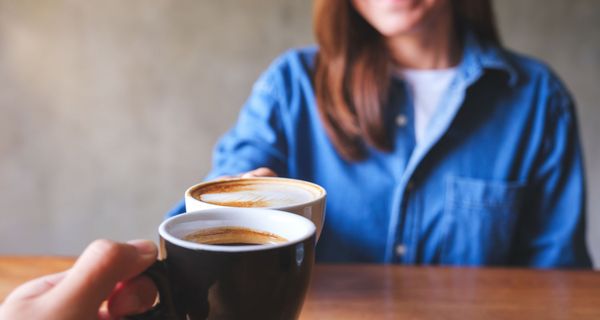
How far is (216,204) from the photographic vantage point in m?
0.42

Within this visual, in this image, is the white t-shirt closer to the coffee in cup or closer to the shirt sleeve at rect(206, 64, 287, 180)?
the shirt sleeve at rect(206, 64, 287, 180)

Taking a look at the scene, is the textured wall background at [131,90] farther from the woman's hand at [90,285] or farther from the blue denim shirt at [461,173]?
the woman's hand at [90,285]

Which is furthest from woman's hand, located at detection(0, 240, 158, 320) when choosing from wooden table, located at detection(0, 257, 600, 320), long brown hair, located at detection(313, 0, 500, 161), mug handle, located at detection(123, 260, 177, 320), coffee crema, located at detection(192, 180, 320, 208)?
long brown hair, located at detection(313, 0, 500, 161)

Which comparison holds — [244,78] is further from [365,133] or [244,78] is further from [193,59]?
[365,133]

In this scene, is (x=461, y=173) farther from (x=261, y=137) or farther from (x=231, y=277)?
(x=231, y=277)

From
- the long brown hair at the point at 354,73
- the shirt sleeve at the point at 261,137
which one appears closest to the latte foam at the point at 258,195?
the shirt sleeve at the point at 261,137

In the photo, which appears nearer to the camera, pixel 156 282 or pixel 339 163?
pixel 156 282

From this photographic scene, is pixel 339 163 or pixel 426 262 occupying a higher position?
pixel 339 163

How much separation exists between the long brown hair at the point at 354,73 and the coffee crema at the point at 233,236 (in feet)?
2.11

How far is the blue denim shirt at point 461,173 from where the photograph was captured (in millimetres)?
991

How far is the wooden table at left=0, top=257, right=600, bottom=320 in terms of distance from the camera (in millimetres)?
600

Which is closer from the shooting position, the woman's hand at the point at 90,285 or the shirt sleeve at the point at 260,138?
the woman's hand at the point at 90,285

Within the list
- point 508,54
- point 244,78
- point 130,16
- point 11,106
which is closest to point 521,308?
point 508,54

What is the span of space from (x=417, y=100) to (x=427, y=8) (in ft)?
0.63
